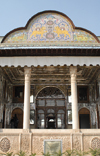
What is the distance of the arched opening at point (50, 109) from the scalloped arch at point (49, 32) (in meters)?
6.57

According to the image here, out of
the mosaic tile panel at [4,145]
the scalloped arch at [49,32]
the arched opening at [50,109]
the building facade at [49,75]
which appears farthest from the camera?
the arched opening at [50,109]

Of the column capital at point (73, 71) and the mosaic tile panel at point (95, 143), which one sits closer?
the mosaic tile panel at point (95, 143)

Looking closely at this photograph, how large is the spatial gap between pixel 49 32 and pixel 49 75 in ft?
16.2

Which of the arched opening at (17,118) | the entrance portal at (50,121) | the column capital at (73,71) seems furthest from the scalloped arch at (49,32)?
the entrance portal at (50,121)

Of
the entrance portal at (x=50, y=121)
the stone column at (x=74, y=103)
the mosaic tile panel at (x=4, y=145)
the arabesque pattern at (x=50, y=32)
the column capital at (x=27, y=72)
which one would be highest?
the arabesque pattern at (x=50, y=32)

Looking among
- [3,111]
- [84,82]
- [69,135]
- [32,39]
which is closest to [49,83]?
[84,82]

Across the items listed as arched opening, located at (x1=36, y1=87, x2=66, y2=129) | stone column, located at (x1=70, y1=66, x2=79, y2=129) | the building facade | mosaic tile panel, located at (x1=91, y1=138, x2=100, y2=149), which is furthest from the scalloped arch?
arched opening, located at (x1=36, y1=87, x2=66, y2=129)

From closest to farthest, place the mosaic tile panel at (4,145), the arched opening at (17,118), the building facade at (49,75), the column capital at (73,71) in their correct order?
the mosaic tile panel at (4,145) < the building facade at (49,75) < the column capital at (73,71) < the arched opening at (17,118)

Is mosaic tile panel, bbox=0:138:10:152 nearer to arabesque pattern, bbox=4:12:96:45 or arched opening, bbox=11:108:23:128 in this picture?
arched opening, bbox=11:108:23:128

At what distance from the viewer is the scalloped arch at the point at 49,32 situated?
43.3 ft

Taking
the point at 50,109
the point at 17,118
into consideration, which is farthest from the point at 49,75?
the point at 17,118

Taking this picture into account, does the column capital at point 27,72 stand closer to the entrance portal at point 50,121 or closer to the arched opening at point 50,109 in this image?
the arched opening at point 50,109

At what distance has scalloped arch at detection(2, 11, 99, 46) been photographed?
1321cm

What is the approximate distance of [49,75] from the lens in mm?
17453
